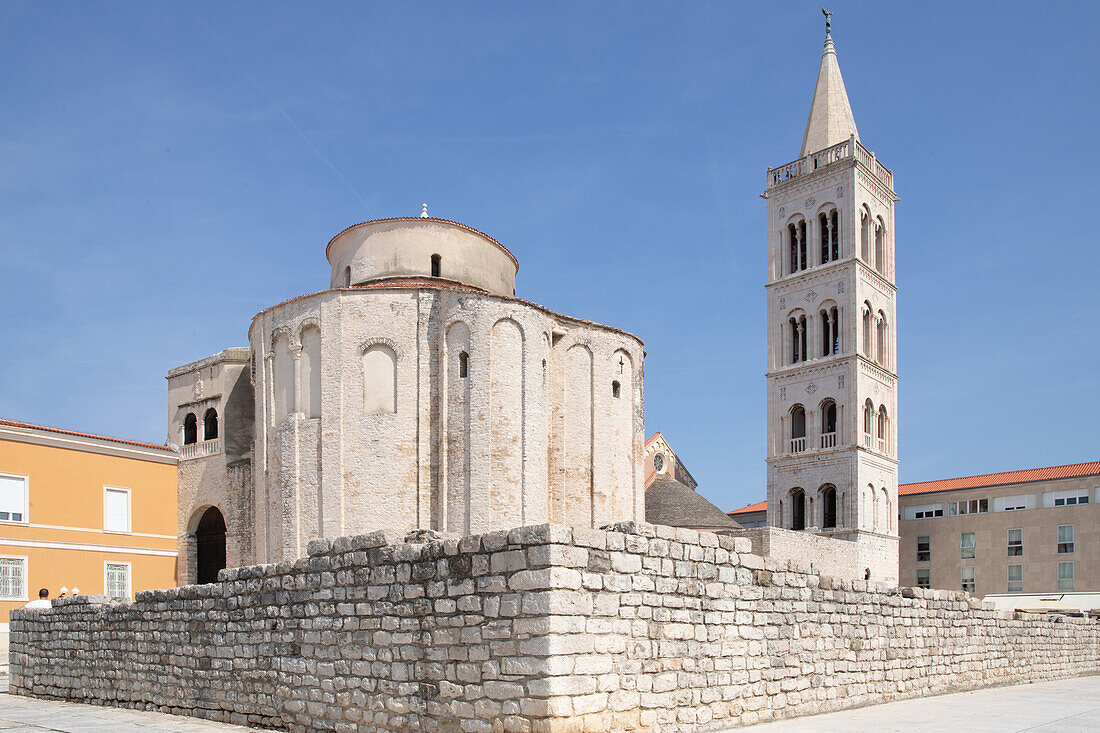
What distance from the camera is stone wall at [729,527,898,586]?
1282 inches

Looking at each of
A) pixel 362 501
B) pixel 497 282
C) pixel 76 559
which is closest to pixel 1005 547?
pixel 497 282

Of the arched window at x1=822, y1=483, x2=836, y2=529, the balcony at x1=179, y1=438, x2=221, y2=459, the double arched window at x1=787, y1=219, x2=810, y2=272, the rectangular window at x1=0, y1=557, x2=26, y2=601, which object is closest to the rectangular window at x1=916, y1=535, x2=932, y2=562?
the arched window at x1=822, y1=483, x2=836, y2=529

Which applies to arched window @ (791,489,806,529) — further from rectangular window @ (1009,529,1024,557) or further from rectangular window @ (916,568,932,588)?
rectangular window @ (1009,529,1024,557)

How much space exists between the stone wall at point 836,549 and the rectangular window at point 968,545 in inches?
197

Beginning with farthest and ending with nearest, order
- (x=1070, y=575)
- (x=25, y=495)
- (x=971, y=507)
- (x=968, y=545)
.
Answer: (x=971, y=507)
(x=968, y=545)
(x=1070, y=575)
(x=25, y=495)

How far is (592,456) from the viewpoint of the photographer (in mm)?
27750

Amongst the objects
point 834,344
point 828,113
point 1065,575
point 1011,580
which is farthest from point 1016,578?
point 828,113

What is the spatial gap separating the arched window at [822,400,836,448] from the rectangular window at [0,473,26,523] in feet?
100

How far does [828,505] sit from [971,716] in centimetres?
3252

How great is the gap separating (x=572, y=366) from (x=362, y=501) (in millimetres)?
7267

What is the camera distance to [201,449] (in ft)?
99.3

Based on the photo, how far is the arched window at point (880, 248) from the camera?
4534 cm

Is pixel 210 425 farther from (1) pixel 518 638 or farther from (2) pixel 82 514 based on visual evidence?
(1) pixel 518 638

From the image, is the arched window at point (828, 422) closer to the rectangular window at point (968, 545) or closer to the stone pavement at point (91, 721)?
the rectangular window at point (968, 545)
